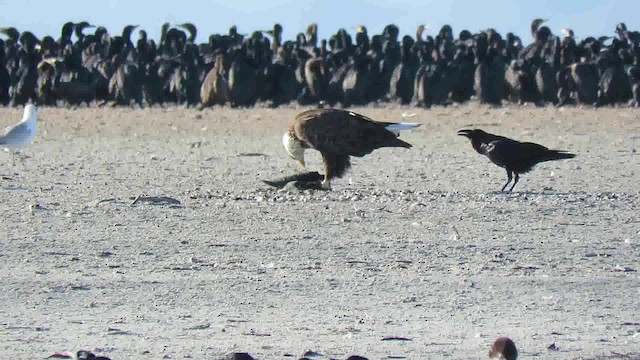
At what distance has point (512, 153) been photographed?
12.3 metres

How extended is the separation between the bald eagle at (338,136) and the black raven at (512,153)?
27.7 inches

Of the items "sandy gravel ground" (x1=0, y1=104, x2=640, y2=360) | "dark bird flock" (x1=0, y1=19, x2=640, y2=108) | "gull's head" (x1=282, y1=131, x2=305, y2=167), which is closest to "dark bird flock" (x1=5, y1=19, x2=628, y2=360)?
"dark bird flock" (x1=0, y1=19, x2=640, y2=108)

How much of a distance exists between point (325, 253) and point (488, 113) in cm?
1458

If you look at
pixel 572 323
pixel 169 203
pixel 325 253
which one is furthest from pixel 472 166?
pixel 572 323

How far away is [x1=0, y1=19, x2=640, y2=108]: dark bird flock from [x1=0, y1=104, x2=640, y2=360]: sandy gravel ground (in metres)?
9.71

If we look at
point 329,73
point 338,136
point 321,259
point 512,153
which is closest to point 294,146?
point 338,136

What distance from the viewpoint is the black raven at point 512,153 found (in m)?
12.3

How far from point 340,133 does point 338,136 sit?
29 mm

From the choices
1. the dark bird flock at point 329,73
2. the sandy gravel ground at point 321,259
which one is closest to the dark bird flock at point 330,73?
the dark bird flock at point 329,73

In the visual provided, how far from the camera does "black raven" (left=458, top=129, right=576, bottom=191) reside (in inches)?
486

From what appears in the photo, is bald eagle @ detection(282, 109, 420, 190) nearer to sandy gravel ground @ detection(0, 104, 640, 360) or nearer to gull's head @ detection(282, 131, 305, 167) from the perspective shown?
gull's head @ detection(282, 131, 305, 167)

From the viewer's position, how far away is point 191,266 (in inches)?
355

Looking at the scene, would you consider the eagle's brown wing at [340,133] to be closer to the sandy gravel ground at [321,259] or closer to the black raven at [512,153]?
the sandy gravel ground at [321,259]

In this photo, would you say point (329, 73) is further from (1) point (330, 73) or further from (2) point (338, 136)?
(2) point (338, 136)
